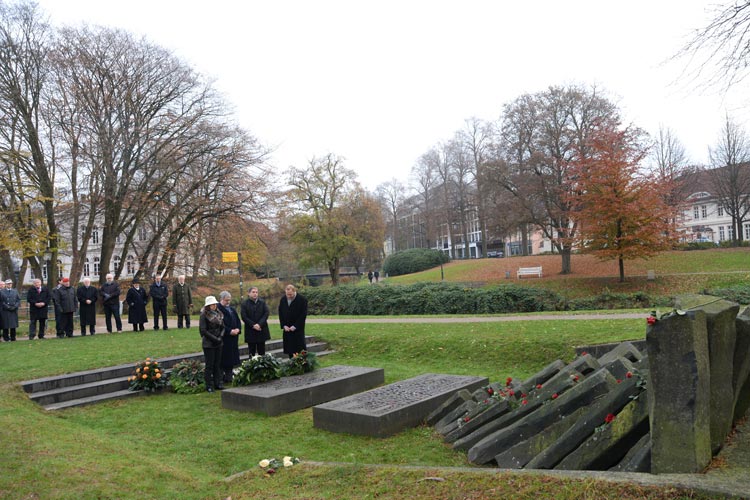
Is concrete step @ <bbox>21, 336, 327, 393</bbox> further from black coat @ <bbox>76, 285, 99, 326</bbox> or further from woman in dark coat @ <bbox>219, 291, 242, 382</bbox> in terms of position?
black coat @ <bbox>76, 285, 99, 326</bbox>

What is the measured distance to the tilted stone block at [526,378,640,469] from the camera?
524 centimetres

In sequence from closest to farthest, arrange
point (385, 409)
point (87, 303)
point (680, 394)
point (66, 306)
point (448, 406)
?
point (680, 394) → point (385, 409) → point (448, 406) → point (66, 306) → point (87, 303)

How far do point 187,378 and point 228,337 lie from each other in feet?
3.81

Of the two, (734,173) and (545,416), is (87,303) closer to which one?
(545,416)

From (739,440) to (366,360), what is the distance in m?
10.8

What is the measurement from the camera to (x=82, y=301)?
18328 millimetres

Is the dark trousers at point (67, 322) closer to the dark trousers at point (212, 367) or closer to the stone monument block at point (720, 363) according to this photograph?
the dark trousers at point (212, 367)

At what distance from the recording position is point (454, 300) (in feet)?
84.2

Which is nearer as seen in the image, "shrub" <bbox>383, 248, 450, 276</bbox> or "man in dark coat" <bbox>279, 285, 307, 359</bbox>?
"man in dark coat" <bbox>279, 285, 307, 359</bbox>

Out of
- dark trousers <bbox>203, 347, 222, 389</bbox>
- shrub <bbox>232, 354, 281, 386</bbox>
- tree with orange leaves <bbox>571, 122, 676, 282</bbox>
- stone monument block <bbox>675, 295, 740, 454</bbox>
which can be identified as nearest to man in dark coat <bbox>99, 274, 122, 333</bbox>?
dark trousers <bbox>203, 347, 222, 389</bbox>

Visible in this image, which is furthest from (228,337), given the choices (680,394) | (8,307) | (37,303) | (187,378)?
(680,394)

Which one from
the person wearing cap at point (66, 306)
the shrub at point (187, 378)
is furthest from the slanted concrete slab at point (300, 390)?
the person wearing cap at point (66, 306)

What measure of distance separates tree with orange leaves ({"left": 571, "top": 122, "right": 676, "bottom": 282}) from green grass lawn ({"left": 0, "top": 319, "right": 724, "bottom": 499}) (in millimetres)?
15475

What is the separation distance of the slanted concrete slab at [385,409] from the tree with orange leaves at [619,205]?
21.9m
